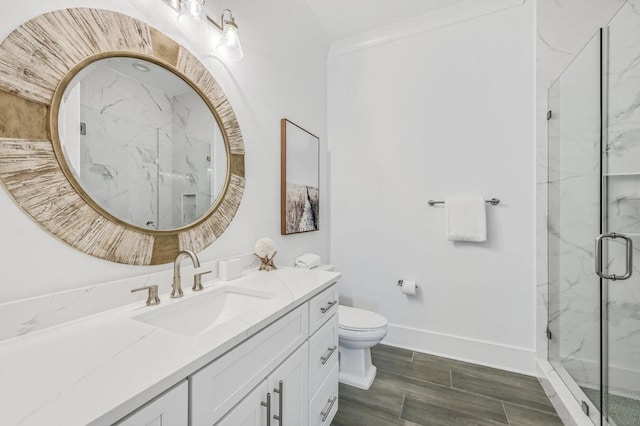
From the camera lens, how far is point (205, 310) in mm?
1121

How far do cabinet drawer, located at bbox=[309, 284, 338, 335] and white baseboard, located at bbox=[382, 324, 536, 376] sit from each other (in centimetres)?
118

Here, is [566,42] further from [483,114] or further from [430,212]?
[430,212]

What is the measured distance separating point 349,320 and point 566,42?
2.39m

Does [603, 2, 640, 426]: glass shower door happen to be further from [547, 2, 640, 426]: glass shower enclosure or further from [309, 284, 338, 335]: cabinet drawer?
[309, 284, 338, 335]: cabinet drawer

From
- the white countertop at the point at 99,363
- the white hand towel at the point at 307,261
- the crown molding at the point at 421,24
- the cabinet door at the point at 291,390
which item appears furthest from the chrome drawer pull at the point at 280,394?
the crown molding at the point at 421,24

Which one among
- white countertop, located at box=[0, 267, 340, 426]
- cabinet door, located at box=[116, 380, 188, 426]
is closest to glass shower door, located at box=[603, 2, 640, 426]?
white countertop, located at box=[0, 267, 340, 426]

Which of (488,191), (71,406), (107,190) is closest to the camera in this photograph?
(71,406)

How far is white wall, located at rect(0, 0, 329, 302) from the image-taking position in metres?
0.77

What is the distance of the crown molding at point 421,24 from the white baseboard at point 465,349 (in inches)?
98.0

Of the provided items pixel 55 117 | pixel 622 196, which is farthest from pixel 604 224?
pixel 55 117

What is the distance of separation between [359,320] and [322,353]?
0.60 metres

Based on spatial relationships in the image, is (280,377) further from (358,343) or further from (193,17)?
(193,17)

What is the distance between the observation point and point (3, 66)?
2.40 ft

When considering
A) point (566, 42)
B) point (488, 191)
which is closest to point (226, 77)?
point (488, 191)
